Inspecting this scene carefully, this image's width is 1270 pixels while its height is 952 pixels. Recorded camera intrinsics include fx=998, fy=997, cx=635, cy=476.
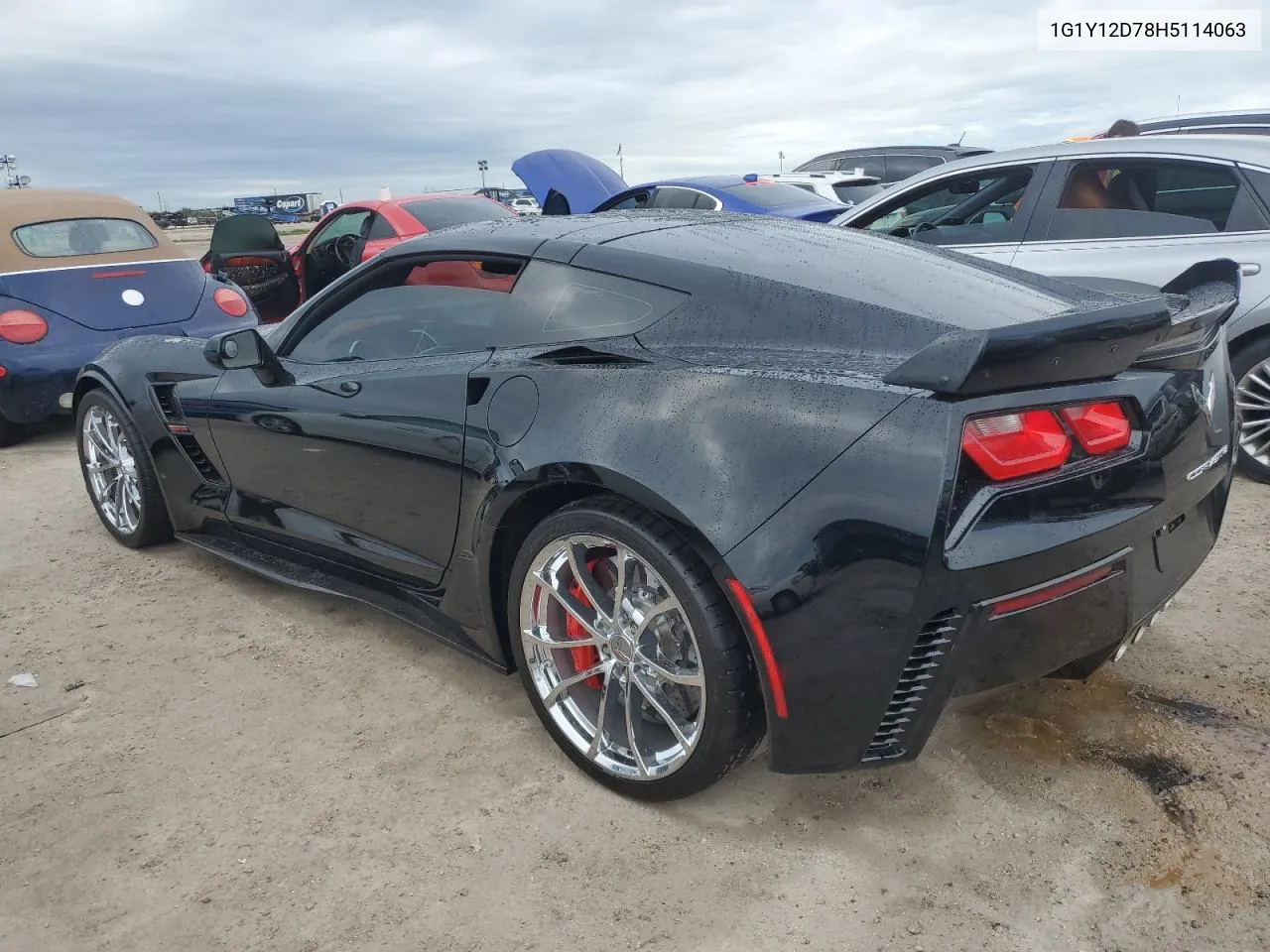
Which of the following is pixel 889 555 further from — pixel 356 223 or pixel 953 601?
pixel 356 223

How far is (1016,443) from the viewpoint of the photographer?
1929mm

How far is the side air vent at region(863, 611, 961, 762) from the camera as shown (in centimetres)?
194

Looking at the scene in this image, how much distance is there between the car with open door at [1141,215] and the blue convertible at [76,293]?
191 inches

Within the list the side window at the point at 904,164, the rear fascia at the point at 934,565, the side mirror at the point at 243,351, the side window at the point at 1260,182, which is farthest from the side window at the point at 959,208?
the side window at the point at 904,164

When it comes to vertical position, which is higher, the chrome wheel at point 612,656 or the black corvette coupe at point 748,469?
the black corvette coupe at point 748,469

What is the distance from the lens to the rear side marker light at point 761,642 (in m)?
2.03

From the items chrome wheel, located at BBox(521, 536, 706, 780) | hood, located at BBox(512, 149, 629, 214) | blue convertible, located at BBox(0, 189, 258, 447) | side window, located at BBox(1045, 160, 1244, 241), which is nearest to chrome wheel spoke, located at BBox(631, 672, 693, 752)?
chrome wheel, located at BBox(521, 536, 706, 780)

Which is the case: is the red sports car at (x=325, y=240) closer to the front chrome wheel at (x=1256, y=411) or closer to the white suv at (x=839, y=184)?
the white suv at (x=839, y=184)

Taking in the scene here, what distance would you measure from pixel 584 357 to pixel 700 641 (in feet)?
2.56

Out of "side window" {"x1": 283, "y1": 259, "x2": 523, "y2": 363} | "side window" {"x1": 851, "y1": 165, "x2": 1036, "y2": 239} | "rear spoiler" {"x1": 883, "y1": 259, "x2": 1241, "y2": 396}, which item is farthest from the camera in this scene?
"side window" {"x1": 851, "y1": 165, "x2": 1036, "y2": 239}

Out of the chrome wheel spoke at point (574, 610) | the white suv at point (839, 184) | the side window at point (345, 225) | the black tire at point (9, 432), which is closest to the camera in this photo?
the chrome wheel spoke at point (574, 610)

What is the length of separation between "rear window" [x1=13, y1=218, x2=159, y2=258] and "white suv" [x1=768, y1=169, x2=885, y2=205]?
21.6 ft

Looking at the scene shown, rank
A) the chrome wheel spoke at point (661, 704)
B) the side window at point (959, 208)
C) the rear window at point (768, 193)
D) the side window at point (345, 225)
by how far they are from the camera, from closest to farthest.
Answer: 1. the chrome wheel spoke at point (661, 704)
2. the side window at point (959, 208)
3. the side window at point (345, 225)
4. the rear window at point (768, 193)

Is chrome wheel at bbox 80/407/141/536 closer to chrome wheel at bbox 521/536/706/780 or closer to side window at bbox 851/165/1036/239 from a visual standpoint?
chrome wheel at bbox 521/536/706/780
